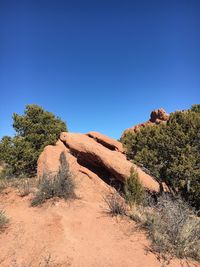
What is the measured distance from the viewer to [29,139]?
16.5 metres

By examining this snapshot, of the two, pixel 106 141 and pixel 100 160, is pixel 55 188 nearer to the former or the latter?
pixel 100 160

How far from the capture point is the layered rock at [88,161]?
44.0 ft

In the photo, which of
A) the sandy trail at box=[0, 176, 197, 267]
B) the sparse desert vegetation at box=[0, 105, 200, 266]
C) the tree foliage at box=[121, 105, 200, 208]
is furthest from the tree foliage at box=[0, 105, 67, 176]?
the sandy trail at box=[0, 176, 197, 267]

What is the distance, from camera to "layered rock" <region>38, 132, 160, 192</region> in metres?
13.4

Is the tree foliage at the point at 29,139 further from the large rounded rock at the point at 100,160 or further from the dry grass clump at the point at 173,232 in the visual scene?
the dry grass clump at the point at 173,232

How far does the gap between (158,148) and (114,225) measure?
784 cm

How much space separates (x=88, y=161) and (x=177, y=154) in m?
4.76

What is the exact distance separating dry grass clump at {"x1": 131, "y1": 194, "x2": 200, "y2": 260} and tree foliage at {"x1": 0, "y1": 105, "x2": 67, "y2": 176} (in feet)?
31.6

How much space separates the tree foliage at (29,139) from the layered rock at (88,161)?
0.99 metres

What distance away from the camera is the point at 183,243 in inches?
239

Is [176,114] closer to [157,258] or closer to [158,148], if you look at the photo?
[158,148]

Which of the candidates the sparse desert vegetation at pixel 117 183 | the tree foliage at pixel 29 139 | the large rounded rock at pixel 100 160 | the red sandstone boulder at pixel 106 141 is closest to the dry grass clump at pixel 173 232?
the sparse desert vegetation at pixel 117 183

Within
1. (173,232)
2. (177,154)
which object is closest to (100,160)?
(177,154)

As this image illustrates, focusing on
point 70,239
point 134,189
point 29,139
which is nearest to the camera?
point 70,239
